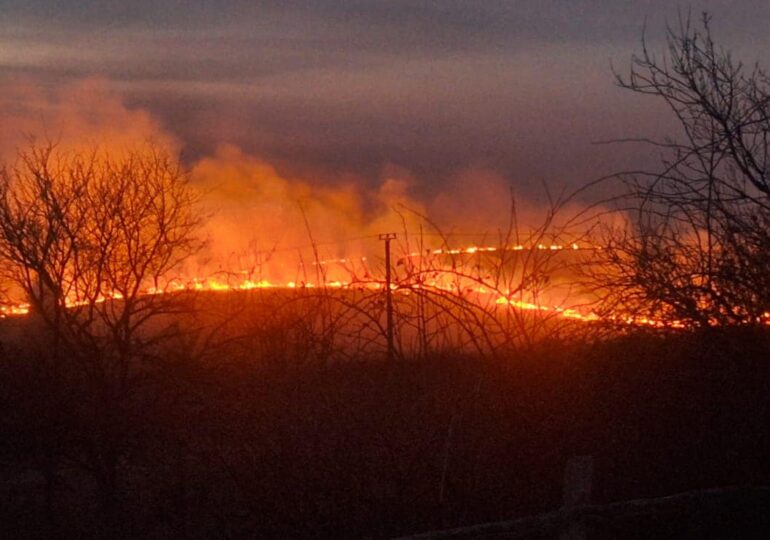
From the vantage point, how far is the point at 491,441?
31.5 feet

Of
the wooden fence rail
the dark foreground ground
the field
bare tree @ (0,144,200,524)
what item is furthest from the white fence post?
bare tree @ (0,144,200,524)

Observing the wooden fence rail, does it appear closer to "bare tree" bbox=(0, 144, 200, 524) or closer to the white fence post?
the white fence post

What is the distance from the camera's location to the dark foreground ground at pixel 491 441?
29.8 ft

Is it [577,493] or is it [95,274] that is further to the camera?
[95,274]

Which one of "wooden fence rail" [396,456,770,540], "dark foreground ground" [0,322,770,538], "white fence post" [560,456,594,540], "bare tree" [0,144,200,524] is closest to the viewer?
"wooden fence rail" [396,456,770,540]

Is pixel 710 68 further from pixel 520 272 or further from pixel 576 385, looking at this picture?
pixel 576 385

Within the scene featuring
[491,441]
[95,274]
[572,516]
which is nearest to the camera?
[572,516]

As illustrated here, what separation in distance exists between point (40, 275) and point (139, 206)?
9.63ft

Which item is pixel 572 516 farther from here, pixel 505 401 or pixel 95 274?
pixel 95 274

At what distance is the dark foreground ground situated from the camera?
9.09 m

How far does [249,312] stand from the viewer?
71.5 ft

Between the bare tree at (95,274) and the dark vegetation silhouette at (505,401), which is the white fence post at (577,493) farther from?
the bare tree at (95,274)

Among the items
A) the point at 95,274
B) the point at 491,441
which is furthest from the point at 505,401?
the point at 95,274

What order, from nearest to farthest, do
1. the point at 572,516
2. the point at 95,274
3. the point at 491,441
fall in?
the point at 572,516, the point at 491,441, the point at 95,274
